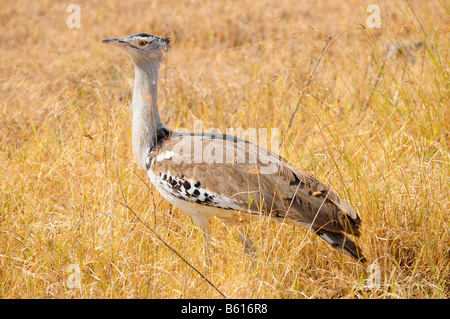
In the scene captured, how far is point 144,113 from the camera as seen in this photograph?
2959mm

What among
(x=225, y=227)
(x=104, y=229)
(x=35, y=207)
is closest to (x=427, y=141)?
(x=225, y=227)

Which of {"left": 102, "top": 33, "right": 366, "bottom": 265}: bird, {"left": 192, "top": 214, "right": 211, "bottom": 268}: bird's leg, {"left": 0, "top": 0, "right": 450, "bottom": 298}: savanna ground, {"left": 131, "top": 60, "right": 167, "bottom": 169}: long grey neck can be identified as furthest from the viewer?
{"left": 131, "top": 60, "right": 167, "bottom": 169}: long grey neck

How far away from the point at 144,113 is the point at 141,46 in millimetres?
378

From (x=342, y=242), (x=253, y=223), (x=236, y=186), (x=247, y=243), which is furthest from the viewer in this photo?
(x=253, y=223)

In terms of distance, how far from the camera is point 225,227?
310 cm

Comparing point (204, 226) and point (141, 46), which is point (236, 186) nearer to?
point (204, 226)

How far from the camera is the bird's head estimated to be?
2.95 metres

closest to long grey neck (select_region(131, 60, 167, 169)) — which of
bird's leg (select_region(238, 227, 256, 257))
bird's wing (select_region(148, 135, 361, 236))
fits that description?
bird's wing (select_region(148, 135, 361, 236))

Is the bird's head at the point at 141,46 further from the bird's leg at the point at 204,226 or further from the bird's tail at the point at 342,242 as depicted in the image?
the bird's tail at the point at 342,242

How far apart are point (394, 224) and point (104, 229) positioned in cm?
150

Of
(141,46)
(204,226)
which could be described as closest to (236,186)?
(204,226)

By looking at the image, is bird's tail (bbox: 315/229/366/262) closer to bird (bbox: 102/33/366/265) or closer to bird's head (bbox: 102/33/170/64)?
bird (bbox: 102/33/366/265)

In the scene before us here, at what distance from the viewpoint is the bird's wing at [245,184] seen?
2.57m
